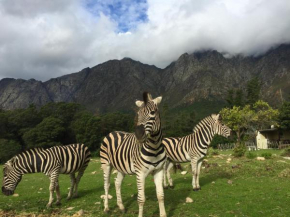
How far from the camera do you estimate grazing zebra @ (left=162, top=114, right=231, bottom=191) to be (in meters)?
9.13

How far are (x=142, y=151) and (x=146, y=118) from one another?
4.01 feet

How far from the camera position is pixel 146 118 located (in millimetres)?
4527

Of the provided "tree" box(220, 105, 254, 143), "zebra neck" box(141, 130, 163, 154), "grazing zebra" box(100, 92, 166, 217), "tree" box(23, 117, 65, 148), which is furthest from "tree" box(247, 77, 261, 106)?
"zebra neck" box(141, 130, 163, 154)

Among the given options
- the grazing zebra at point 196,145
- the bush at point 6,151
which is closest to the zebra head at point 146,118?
the grazing zebra at point 196,145

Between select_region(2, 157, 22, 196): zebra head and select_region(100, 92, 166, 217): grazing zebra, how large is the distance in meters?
3.55

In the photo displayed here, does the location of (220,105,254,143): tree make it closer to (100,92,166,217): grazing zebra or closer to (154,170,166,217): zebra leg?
(100,92,166,217): grazing zebra

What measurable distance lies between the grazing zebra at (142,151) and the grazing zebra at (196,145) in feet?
9.76

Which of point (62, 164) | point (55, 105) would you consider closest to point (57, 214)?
point (62, 164)

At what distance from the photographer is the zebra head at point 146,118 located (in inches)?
172

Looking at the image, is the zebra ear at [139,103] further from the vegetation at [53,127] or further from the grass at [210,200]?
the vegetation at [53,127]


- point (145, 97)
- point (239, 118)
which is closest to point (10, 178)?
point (145, 97)

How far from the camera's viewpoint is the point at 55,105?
6594 centimetres

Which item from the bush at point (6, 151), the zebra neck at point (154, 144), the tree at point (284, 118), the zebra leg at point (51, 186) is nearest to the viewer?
the zebra neck at point (154, 144)

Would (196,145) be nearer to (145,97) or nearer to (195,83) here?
(145,97)
